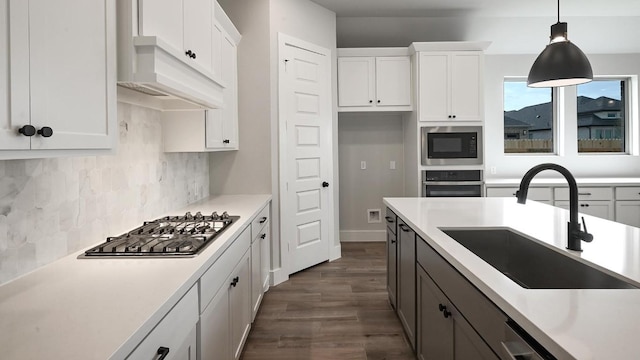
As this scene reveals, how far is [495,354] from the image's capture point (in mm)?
1090

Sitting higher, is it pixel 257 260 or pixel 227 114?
pixel 227 114

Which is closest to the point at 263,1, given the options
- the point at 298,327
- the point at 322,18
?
the point at 322,18

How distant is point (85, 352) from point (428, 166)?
13.9 ft

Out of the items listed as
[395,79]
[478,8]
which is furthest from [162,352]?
[478,8]

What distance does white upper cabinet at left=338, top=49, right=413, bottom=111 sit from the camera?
475 cm

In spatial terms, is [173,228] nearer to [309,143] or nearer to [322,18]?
[309,143]

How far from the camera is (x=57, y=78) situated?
101 cm

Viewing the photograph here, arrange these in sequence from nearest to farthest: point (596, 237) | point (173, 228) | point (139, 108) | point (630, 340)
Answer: point (630, 340) < point (596, 237) < point (173, 228) < point (139, 108)

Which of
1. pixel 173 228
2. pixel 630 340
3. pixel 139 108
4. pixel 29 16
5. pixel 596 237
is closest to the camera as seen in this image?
pixel 630 340

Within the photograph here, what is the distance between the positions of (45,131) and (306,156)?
3.08m

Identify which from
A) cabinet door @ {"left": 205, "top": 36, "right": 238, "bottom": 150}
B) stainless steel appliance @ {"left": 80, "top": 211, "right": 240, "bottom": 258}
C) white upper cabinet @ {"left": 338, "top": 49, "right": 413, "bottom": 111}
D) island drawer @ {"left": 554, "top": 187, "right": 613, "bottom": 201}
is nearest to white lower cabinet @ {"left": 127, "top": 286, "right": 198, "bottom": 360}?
stainless steel appliance @ {"left": 80, "top": 211, "right": 240, "bottom": 258}

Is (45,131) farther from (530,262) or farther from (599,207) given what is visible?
(599,207)

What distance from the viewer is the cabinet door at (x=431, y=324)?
1561 millimetres

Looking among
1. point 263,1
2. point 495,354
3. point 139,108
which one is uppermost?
point 263,1
